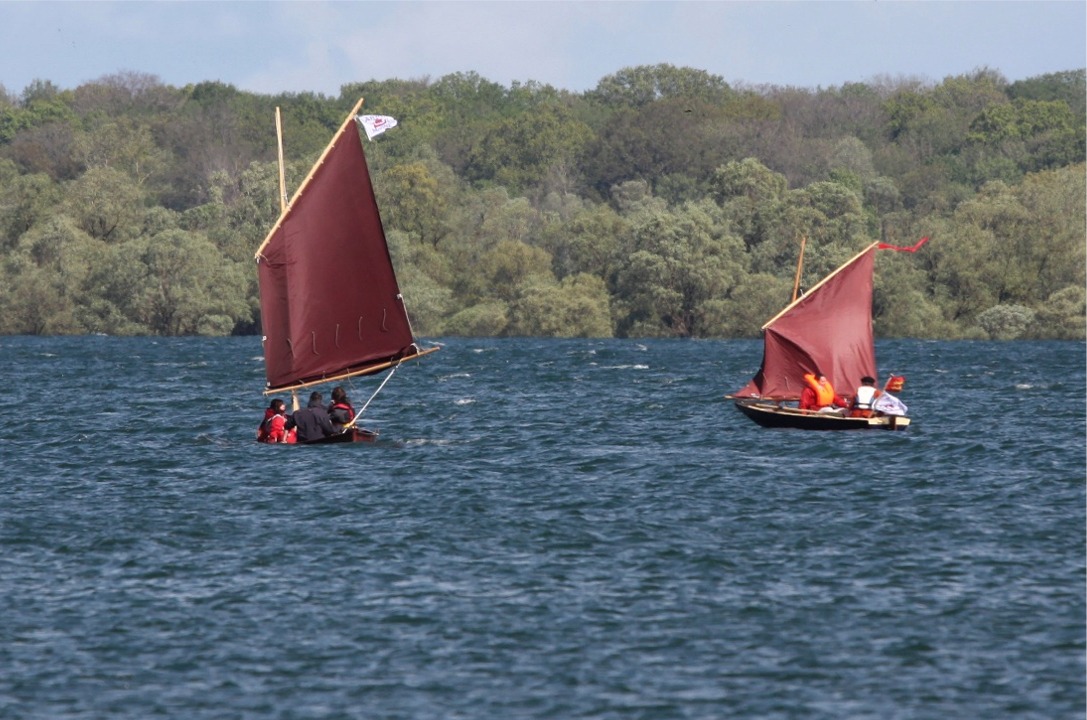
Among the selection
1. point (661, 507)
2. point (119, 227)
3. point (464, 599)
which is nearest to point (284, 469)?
point (661, 507)

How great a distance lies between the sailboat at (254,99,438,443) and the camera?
138 feet

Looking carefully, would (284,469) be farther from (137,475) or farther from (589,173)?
(589,173)

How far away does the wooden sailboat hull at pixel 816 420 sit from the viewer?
49.4 metres

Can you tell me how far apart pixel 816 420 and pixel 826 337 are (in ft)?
8.57

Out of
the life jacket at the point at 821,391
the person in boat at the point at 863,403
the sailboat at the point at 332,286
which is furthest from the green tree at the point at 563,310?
the sailboat at the point at 332,286

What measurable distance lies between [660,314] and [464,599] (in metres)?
104

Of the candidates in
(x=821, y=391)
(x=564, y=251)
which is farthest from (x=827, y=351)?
(x=564, y=251)

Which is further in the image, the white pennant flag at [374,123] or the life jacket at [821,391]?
the life jacket at [821,391]

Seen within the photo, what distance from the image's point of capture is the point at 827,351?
50.4 meters

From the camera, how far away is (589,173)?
17925cm

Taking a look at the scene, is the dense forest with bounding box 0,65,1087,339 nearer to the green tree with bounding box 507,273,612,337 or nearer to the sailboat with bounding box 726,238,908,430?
the green tree with bounding box 507,273,612,337

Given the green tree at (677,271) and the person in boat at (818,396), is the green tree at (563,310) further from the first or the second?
the person in boat at (818,396)

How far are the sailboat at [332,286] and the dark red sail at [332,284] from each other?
0.08ft

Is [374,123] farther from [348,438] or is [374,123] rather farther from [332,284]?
[348,438]
